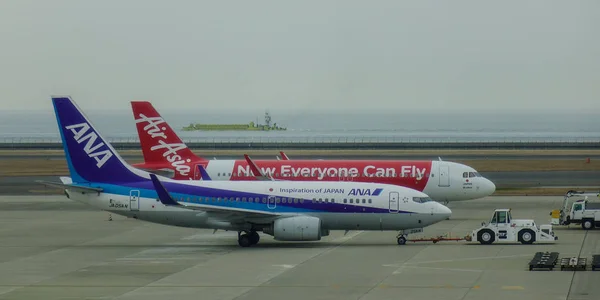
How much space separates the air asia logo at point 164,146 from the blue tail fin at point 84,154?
17.3 meters

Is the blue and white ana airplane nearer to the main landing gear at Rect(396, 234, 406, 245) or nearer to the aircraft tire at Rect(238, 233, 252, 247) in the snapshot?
the aircraft tire at Rect(238, 233, 252, 247)

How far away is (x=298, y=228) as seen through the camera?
5450cm

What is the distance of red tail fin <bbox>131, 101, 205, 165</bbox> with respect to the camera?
248ft

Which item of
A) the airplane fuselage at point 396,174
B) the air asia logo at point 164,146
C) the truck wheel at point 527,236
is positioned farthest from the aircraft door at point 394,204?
the air asia logo at point 164,146

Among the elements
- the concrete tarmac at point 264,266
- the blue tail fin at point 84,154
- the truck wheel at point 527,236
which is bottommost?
the concrete tarmac at point 264,266

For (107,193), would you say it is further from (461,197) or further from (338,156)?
(338,156)

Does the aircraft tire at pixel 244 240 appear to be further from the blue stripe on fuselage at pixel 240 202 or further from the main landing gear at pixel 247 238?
the blue stripe on fuselage at pixel 240 202

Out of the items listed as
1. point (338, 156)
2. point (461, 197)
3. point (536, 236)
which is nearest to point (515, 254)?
point (536, 236)

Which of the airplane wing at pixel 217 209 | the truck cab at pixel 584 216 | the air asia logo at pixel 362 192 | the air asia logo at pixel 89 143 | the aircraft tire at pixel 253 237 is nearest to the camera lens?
the airplane wing at pixel 217 209

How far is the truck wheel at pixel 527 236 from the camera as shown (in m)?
55.0

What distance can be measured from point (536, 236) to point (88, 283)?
80.6ft

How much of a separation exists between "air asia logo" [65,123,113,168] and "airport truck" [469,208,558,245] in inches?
806

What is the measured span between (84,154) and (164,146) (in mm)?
18705

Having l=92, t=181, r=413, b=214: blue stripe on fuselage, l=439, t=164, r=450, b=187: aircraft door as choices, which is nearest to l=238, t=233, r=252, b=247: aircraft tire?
l=92, t=181, r=413, b=214: blue stripe on fuselage
